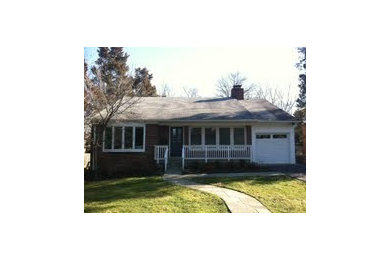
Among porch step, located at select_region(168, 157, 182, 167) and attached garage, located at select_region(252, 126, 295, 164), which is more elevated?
attached garage, located at select_region(252, 126, 295, 164)

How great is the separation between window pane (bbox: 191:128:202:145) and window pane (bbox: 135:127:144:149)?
7.68ft

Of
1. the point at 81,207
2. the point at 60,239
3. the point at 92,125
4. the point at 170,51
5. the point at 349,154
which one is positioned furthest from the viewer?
the point at 92,125

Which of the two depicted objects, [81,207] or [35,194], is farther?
[81,207]

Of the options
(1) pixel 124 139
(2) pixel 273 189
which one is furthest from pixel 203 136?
(2) pixel 273 189

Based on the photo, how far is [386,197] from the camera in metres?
5.36

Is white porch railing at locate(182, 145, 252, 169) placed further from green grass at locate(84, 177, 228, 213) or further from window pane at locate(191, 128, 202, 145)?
green grass at locate(84, 177, 228, 213)

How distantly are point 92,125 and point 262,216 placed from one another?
6927 millimetres

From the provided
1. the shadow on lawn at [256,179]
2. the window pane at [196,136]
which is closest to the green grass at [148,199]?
the shadow on lawn at [256,179]

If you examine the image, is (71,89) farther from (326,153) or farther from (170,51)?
(326,153)

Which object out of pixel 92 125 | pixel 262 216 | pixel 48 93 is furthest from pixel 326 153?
pixel 92 125

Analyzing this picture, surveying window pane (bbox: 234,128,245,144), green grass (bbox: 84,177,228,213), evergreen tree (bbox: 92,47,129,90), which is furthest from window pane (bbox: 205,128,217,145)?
green grass (bbox: 84,177,228,213)

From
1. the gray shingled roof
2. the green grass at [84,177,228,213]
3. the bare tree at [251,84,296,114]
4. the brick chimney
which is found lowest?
the green grass at [84,177,228,213]

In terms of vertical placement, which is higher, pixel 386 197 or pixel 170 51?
pixel 170 51

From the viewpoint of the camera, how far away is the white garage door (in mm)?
12359
